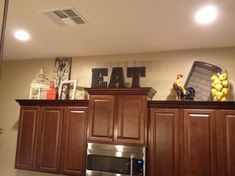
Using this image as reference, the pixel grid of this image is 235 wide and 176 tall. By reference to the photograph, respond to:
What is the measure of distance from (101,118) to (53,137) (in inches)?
31.2

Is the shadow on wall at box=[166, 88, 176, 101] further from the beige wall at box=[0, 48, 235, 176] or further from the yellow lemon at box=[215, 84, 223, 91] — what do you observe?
the yellow lemon at box=[215, 84, 223, 91]

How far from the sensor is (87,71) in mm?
3639

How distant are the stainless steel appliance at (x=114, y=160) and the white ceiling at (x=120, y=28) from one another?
52.0 inches

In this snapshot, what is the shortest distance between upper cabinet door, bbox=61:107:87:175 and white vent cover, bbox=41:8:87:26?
3.78 ft

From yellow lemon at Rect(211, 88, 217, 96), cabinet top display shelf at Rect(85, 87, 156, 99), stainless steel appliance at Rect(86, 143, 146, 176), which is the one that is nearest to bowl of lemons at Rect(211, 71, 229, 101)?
yellow lemon at Rect(211, 88, 217, 96)

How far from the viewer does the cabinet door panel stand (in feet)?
8.58

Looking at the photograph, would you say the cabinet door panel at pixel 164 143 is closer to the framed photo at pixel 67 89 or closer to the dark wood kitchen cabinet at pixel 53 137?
the dark wood kitchen cabinet at pixel 53 137

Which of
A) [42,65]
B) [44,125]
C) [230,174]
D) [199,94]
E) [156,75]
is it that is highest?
[42,65]

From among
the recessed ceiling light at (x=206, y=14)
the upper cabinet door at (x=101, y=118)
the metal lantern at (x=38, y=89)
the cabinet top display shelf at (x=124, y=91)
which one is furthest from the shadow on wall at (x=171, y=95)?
the metal lantern at (x=38, y=89)

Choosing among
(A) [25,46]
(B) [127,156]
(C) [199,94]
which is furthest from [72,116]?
(C) [199,94]

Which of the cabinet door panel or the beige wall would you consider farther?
the beige wall

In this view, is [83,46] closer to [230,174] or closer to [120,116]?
[120,116]

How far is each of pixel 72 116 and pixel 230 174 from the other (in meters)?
Result: 1.98

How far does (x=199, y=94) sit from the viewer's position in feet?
9.80
